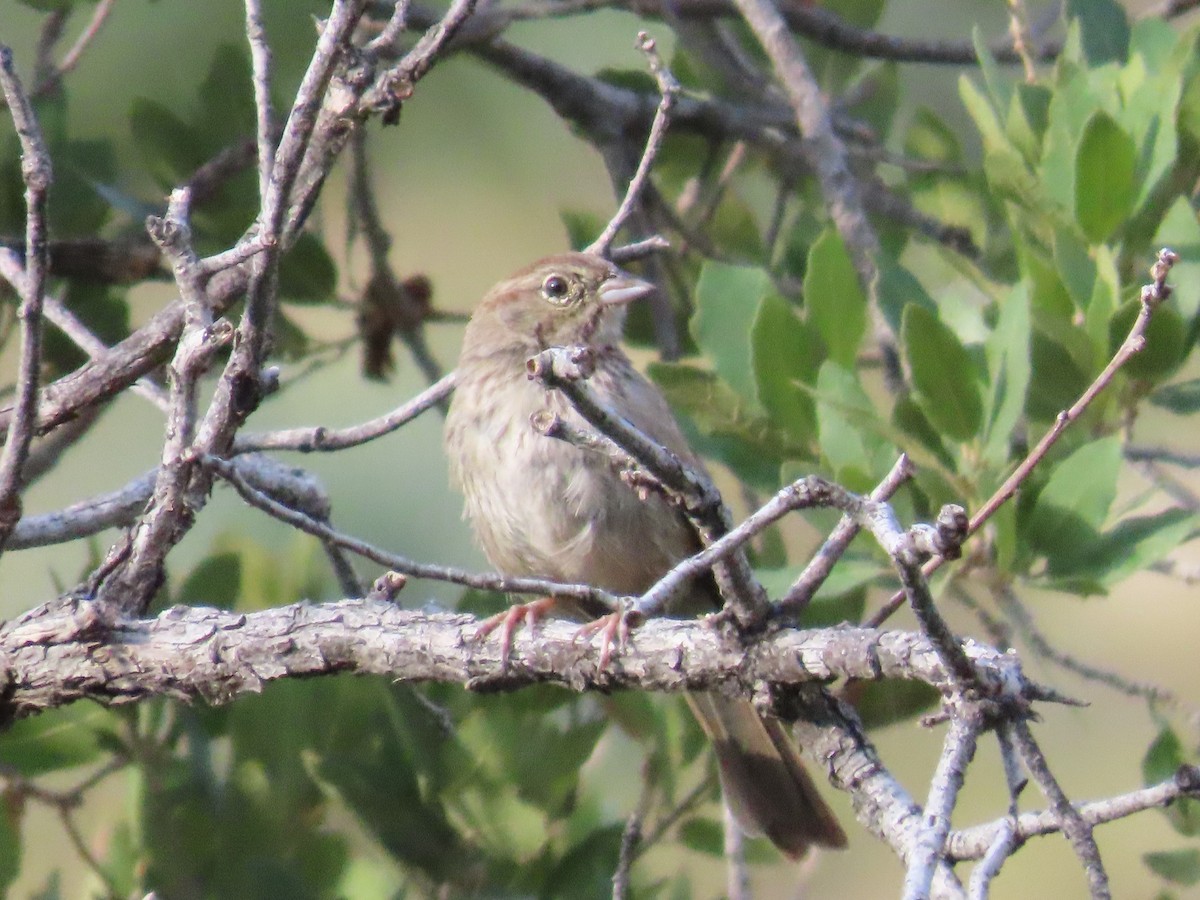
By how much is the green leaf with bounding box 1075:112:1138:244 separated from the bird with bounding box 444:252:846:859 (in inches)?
43.3

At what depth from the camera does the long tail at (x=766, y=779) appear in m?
3.88

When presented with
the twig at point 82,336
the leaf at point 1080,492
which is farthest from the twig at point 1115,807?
the twig at point 82,336

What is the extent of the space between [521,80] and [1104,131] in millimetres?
1867

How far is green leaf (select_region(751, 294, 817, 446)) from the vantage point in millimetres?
3334

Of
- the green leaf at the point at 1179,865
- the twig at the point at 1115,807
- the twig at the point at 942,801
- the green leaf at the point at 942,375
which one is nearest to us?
the twig at the point at 942,801

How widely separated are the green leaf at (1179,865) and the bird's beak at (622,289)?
195 centimetres

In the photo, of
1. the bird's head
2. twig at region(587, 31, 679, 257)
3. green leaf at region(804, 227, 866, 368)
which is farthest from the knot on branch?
the bird's head

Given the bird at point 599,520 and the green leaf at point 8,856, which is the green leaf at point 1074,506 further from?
the green leaf at point 8,856

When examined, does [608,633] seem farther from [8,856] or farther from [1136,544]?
[8,856]

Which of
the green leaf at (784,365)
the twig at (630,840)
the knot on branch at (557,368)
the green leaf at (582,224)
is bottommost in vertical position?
the twig at (630,840)

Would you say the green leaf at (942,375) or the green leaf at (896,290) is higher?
the green leaf at (896,290)

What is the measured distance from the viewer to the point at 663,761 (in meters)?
3.88

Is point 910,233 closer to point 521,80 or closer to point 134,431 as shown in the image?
point 521,80

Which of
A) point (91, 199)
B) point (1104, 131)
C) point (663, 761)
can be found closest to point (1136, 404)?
point (1104, 131)
